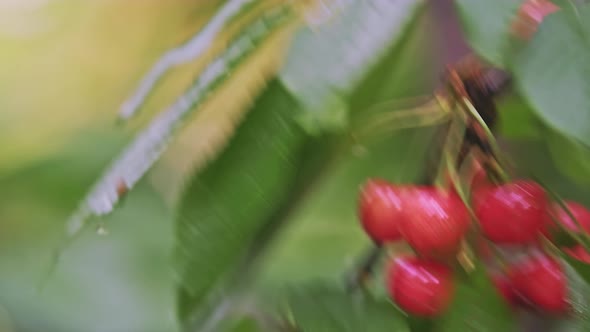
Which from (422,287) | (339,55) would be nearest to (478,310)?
(422,287)

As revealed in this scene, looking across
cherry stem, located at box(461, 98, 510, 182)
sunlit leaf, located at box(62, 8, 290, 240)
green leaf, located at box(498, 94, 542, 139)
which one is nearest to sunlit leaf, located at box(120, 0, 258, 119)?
sunlit leaf, located at box(62, 8, 290, 240)

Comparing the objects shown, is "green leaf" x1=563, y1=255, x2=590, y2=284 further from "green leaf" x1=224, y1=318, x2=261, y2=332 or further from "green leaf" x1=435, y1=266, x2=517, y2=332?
"green leaf" x1=224, y1=318, x2=261, y2=332

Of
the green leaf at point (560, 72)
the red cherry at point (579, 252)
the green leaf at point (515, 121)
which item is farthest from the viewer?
the green leaf at point (515, 121)

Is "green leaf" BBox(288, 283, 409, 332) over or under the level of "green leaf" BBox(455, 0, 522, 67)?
under

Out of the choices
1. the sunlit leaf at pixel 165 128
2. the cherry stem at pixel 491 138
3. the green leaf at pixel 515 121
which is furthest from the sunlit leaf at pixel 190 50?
the green leaf at pixel 515 121

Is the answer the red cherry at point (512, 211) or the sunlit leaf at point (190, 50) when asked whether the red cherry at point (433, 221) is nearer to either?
the red cherry at point (512, 211)
